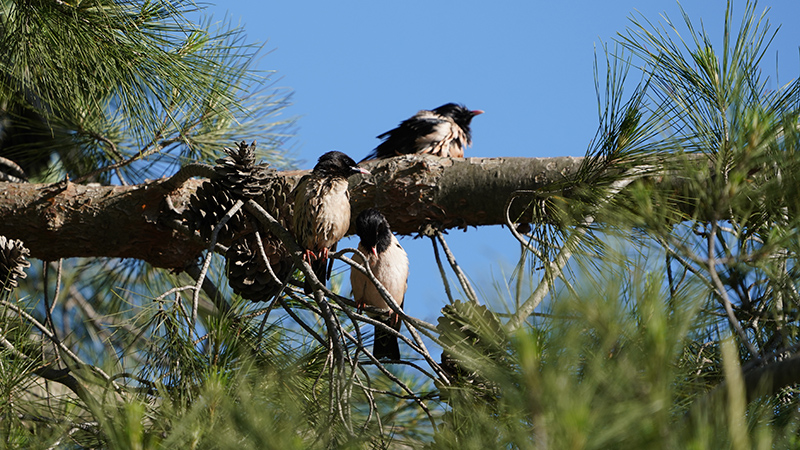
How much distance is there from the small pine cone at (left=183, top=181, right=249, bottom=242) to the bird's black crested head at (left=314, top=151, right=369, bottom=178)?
1.27 ft

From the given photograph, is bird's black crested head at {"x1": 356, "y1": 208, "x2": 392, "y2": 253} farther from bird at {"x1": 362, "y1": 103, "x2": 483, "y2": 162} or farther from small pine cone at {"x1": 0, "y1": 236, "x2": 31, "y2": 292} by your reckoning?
bird at {"x1": 362, "y1": 103, "x2": 483, "y2": 162}

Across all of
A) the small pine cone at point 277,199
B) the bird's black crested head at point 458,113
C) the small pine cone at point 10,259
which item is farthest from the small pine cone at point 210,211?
the bird's black crested head at point 458,113

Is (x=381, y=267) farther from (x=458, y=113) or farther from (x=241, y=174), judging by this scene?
(x=458, y=113)

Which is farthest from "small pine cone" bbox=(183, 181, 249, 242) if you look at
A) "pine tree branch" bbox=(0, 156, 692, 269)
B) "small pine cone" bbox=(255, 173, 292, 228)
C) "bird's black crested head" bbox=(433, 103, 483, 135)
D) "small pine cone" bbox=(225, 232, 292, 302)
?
"bird's black crested head" bbox=(433, 103, 483, 135)

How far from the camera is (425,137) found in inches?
133

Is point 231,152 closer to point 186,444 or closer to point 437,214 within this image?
point 437,214

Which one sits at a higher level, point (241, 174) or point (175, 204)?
point (175, 204)

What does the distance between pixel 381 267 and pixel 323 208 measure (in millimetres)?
396

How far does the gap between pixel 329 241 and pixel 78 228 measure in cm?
85

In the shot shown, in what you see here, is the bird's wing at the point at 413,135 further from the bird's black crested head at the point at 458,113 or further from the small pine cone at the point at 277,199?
the small pine cone at the point at 277,199

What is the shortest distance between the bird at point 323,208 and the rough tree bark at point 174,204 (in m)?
0.17

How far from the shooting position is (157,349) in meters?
1.28

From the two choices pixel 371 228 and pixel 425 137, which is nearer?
pixel 371 228

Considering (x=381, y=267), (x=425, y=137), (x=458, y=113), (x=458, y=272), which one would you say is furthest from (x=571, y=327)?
(x=458, y=113)
